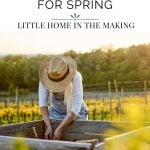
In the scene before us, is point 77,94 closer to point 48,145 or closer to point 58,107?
point 58,107

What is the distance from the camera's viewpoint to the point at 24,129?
3.55 metres

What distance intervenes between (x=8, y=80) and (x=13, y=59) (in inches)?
57.3

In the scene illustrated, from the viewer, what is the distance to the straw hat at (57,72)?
3.78 m

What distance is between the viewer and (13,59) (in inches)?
848

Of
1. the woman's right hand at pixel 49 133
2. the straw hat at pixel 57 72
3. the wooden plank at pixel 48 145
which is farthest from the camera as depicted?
the straw hat at pixel 57 72

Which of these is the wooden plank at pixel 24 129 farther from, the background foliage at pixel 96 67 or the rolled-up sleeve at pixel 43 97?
the background foliage at pixel 96 67

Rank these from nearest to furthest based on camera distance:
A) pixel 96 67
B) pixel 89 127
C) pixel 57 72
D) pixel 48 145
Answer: pixel 48 145 < pixel 89 127 < pixel 57 72 < pixel 96 67

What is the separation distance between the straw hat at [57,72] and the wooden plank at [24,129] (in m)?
0.28

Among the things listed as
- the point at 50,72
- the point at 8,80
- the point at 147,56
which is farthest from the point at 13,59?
the point at 50,72

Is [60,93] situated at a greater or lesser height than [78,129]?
greater

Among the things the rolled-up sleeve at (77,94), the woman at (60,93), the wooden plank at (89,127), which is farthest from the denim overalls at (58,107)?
the wooden plank at (89,127)

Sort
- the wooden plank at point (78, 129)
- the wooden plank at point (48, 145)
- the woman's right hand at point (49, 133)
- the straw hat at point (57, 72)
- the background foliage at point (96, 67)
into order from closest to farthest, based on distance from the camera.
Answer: the wooden plank at point (48, 145), the wooden plank at point (78, 129), the woman's right hand at point (49, 133), the straw hat at point (57, 72), the background foliage at point (96, 67)

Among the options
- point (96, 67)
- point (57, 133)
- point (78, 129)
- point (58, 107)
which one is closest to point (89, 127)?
point (78, 129)

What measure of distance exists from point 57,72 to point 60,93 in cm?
19
